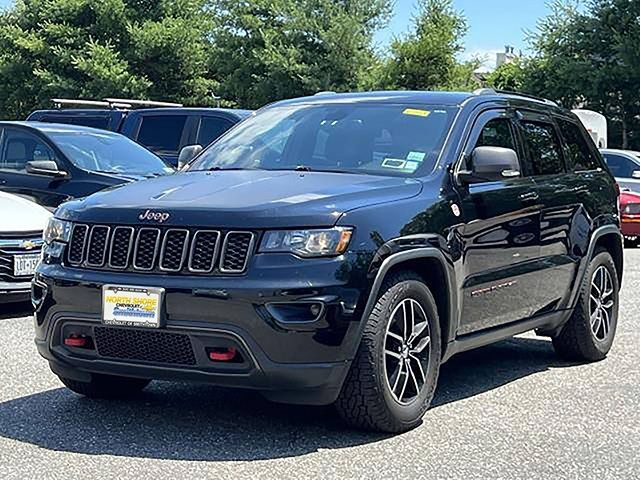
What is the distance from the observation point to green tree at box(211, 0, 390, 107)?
119 ft

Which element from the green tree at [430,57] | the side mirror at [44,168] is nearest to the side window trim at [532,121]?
the side mirror at [44,168]

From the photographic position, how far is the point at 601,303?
7.52m

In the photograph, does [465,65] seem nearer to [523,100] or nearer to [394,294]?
[523,100]

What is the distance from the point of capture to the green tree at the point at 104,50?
37.9 metres

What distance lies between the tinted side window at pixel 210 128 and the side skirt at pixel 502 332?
8.23m

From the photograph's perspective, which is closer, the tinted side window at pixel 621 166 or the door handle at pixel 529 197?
the door handle at pixel 529 197

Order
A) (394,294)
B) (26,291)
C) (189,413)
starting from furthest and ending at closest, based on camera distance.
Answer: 1. (26,291)
2. (189,413)
3. (394,294)

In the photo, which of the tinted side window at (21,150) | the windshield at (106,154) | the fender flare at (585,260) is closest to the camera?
the fender flare at (585,260)

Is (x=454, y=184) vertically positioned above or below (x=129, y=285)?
above

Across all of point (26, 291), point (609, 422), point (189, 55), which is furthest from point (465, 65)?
point (609, 422)

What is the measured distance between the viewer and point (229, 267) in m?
4.80

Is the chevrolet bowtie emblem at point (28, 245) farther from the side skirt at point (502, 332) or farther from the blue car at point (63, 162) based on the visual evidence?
the side skirt at point (502, 332)

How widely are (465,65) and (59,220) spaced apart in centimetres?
3150

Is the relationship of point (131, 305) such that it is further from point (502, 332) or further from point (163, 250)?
point (502, 332)
